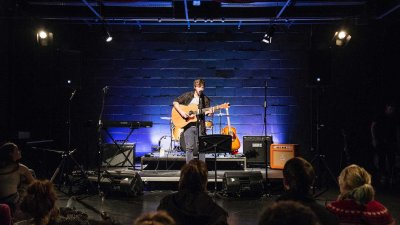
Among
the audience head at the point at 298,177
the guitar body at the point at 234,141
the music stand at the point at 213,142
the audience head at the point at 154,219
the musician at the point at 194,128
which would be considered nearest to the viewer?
the audience head at the point at 154,219

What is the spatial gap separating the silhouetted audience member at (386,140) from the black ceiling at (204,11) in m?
2.27

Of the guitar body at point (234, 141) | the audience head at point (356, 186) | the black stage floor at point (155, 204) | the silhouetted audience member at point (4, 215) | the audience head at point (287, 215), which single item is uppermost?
the guitar body at point (234, 141)

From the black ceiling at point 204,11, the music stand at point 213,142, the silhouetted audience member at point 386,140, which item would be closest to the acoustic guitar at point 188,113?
the music stand at point 213,142

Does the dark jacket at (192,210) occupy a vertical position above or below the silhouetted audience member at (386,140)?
below

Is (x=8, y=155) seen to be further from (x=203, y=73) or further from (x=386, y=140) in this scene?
(x=386, y=140)

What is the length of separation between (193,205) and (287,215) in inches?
72.8

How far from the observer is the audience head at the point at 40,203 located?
2982 mm

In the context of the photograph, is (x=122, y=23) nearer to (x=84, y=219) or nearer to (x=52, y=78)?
(x=52, y=78)

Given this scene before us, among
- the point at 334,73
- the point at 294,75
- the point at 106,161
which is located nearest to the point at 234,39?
the point at 294,75

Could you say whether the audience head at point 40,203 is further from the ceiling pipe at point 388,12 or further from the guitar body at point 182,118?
the ceiling pipe at point 388,12

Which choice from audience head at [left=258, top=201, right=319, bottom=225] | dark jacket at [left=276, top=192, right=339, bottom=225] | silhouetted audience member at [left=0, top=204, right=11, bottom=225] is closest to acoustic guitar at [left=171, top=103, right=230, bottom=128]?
dark jacket at [left=276, top=192, right=339, bottom=225]

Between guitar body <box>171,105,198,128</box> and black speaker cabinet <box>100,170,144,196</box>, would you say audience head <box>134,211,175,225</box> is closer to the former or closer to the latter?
black speaker cabinet <box>100,170,144,196</box>

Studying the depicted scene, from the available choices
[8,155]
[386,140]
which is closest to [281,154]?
[386,140]

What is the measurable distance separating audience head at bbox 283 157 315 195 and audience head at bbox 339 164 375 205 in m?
0.35
